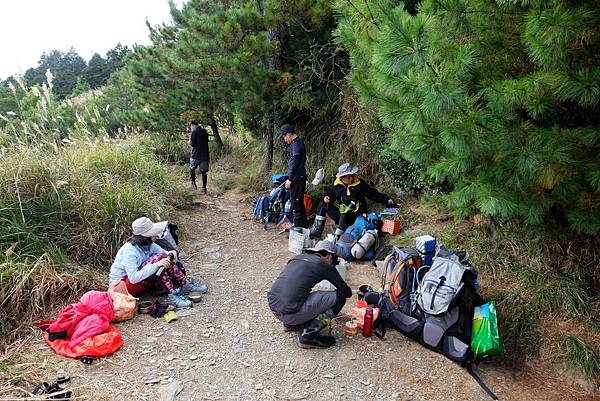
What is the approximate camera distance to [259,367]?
3.45 meters

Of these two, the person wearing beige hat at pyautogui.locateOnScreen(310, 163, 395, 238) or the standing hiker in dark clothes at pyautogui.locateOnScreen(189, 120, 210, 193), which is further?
the standing hiker in dark clothes at pyautogui.locateOnScreen(189, 120, 210, 193)

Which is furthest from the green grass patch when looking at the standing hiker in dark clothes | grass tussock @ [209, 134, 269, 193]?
the standing hiker in dark clothes

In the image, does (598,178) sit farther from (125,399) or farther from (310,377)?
(125,399)

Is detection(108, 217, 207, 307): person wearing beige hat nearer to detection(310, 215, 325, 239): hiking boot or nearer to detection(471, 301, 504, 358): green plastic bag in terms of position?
detection(310, 215, 325, 239): hiking boot

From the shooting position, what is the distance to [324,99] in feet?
26.0

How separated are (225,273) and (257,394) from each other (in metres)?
2.32

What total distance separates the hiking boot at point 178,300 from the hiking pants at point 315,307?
44.1 inches

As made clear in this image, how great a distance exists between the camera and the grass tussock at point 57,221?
13.0 feet

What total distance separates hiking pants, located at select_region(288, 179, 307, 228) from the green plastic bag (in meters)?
3.21

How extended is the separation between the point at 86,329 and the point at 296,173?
144 inches

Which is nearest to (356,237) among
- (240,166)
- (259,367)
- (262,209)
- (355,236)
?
(355,236)

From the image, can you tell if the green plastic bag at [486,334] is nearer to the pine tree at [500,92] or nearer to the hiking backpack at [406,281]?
the hiking backpack at [406,281]

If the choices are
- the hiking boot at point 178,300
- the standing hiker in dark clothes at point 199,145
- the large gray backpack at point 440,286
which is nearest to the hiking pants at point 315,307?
the large gray backpack at point 440,286

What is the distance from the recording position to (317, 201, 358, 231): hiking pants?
616cm
